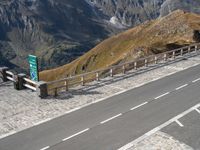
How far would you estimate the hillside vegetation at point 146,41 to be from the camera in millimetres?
62162

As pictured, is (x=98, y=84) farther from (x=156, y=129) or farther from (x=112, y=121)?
(x=156, y=129)

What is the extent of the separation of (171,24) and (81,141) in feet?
196

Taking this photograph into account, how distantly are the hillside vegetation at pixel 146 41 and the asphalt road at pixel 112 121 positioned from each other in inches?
1167

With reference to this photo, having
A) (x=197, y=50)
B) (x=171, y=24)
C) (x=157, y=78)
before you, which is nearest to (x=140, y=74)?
(x=157, y=78)

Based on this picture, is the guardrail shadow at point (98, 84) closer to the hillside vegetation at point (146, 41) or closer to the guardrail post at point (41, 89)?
the guardrail post at point (41, 89)

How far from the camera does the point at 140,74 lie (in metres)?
34.5

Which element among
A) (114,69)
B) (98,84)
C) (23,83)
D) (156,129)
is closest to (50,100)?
(23,83)

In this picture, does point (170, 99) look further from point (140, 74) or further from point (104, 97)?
point (140, 74)

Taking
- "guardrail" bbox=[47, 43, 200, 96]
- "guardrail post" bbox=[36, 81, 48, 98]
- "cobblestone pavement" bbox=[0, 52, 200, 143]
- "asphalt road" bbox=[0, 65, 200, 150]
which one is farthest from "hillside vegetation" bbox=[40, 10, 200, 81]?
"guardrail post" bbox=[36, 81, 48, 98]

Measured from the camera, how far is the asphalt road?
763 inches

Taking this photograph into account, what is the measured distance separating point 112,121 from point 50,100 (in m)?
5.80

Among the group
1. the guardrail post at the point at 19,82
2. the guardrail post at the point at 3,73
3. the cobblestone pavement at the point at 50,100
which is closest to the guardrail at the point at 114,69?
the cobblestone pavement at the point at 50,100

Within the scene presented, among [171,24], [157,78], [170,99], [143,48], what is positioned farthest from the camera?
[171,24]

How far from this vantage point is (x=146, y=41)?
7669 cm
